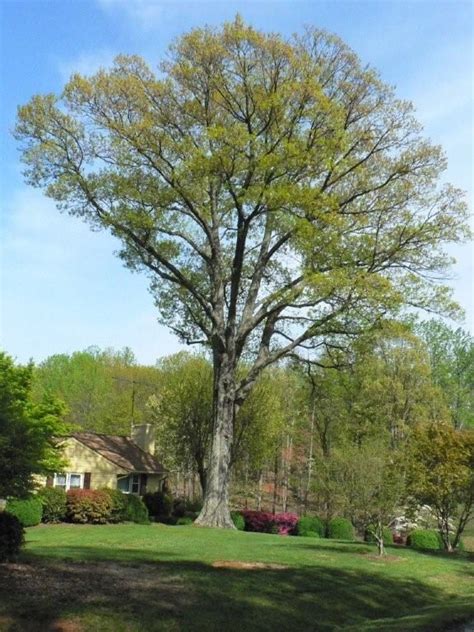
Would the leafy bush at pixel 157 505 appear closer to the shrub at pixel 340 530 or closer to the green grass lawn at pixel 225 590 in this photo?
the shrub at pixel 340 530

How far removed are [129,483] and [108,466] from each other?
7.37ft

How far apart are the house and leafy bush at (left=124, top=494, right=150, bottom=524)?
594cm

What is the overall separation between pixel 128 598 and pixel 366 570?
282 inches

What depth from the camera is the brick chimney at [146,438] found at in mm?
44938

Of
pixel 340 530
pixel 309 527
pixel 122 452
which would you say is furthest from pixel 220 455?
pixel 122 452

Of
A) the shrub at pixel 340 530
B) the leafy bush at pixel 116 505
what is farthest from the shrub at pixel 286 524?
the leafy bush at pixel 116 505

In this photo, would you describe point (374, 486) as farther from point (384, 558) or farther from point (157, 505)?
point (157, 505)

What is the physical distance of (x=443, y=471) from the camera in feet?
63.7

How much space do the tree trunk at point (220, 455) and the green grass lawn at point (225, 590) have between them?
8.97 meters

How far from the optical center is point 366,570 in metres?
14.5

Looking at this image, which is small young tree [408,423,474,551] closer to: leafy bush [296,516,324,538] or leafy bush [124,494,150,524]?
leafy bush [296,516,324,538]

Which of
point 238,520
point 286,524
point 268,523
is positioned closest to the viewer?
point 238,520

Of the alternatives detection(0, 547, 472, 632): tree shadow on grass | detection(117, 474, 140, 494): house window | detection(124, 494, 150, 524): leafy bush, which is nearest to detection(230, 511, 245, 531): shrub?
detection(124, 494, 150, 524): leafy bush

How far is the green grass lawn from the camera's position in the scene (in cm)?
809
